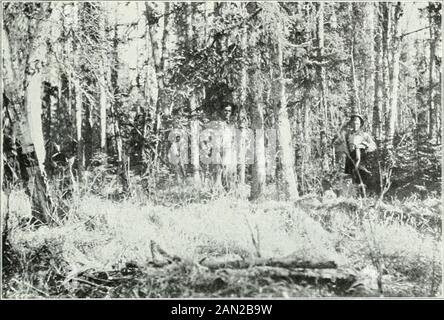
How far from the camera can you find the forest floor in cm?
460

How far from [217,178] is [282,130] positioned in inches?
62.8

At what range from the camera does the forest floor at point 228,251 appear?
4.60 metres

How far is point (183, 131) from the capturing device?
7.99 meters

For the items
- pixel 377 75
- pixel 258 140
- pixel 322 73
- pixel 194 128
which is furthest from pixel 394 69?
pixel 194 128

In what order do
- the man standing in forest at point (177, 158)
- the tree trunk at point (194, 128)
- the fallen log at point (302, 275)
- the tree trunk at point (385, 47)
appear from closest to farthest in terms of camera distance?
the fallen log at point (302, 275)
the tree trunk at point (194, 128)
the man standing in forest at point (177, 158)
the tree trunk at point (385, 47)

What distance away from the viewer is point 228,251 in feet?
16.5

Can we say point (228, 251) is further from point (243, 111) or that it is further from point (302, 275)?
point (243, 111)

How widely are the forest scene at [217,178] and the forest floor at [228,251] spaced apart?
21 mm

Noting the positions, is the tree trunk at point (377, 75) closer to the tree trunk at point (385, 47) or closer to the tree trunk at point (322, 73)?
the tree trunk at point (385, 47)

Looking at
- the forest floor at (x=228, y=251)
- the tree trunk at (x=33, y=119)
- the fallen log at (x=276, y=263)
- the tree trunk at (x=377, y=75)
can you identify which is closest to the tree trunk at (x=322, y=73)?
the tree trunk at (x=377, y=75)
